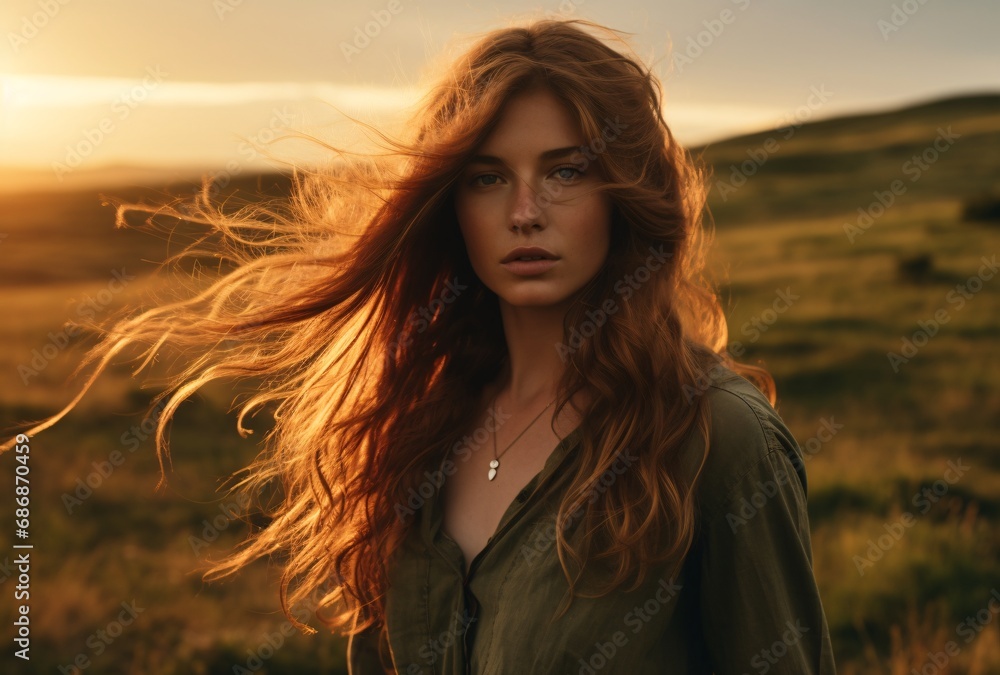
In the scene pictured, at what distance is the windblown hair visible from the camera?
2217 mm

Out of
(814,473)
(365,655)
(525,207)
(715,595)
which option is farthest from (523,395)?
(814,473)

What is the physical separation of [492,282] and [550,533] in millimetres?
686

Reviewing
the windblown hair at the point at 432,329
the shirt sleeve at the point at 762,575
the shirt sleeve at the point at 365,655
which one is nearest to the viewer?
the shirt sleeve at the point at 762,575

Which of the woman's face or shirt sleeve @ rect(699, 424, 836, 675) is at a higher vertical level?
the woman's face

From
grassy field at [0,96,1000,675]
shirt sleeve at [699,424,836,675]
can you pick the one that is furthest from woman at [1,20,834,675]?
grassy field at [0,96,1000,675]

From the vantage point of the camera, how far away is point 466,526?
8.32 ft

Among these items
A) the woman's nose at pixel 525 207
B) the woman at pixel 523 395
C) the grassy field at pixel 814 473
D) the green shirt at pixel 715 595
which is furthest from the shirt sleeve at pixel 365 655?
the woman's nose at pixel 525 207

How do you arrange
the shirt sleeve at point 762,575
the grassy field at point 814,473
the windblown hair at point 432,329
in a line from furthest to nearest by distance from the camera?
1. the grassy field at point 814,473
2. the windblown hair at point 432,329
3. the shirt sleeve at point 762,575

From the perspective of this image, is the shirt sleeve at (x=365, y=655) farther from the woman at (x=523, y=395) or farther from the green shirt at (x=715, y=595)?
the green shirt at (x=715, y=595)

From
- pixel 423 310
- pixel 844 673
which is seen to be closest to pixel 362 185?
pixel 423 310

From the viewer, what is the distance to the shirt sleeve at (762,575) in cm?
202

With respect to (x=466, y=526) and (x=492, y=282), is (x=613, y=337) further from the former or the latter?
(x=466, y=526)

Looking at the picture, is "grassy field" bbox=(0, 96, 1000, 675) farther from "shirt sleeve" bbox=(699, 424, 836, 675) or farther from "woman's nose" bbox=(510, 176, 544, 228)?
"shirt sleeve" bbox=(699, 424, 836, 675)

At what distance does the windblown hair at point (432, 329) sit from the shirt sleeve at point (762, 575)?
10 centimetres
